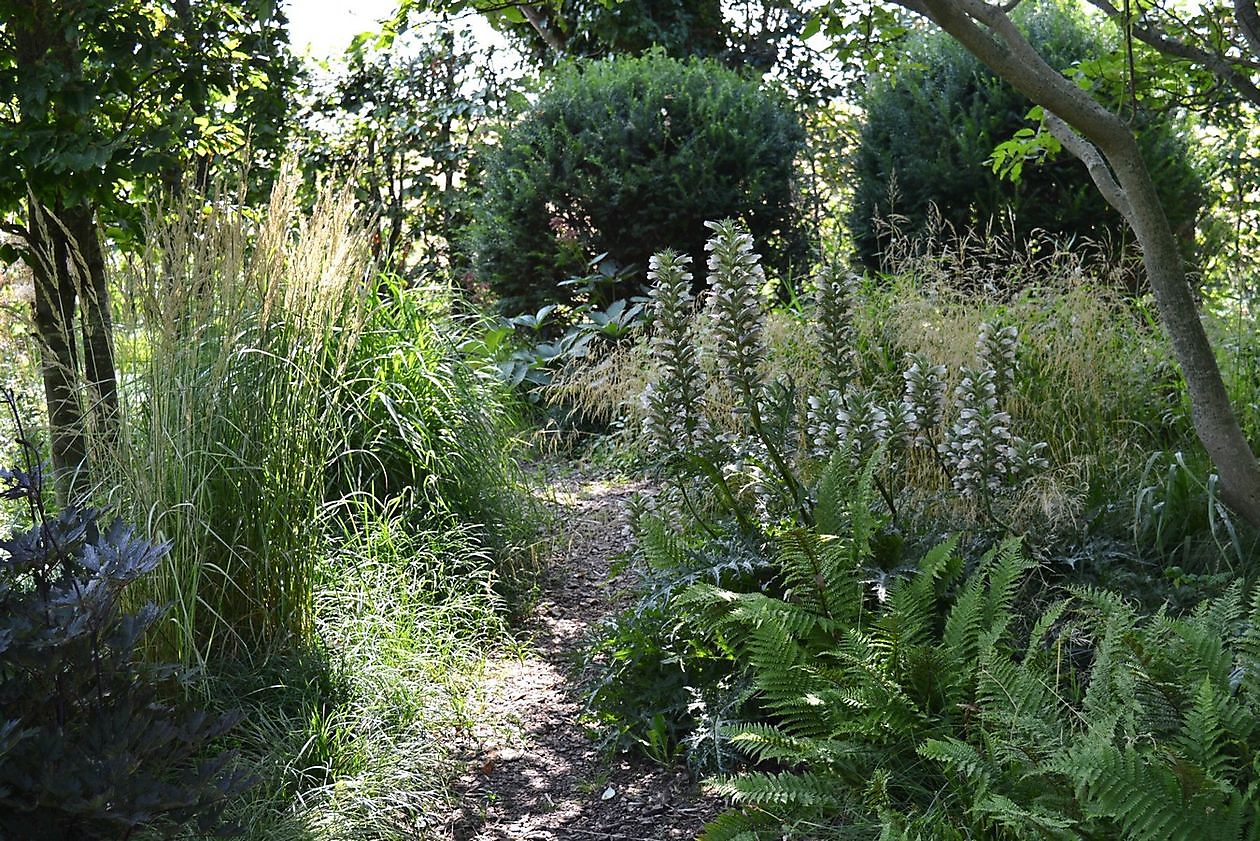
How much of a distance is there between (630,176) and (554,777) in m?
5.32

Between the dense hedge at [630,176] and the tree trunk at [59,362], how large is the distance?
13.3ft

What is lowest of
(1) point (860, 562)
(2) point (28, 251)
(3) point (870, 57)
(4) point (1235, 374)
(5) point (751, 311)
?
(1) point (860, 562)

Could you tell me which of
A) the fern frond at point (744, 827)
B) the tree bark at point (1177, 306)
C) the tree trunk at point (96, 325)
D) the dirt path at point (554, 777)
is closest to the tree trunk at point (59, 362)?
the tree trunk at point (96, 325)

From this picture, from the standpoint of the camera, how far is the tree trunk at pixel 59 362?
3.60 meters

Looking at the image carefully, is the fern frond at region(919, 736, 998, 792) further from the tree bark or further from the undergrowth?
the tree bark

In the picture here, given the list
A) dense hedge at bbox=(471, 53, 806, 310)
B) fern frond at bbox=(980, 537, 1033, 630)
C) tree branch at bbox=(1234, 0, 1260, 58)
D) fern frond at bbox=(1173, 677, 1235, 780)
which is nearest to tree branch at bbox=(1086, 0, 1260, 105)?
tree branch at bbox=(1234, 0, 1260, 58)

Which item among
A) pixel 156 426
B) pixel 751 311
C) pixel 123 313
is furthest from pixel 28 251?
pixel 751 311

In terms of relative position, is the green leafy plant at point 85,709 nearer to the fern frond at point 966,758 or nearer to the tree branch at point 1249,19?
the fern frond at point 966,758

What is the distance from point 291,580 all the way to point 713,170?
5326 millimetres

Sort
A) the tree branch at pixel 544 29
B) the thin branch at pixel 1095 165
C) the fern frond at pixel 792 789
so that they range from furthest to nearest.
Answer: the tree branch at pixel 544 29
the thin branch at pixel 1095 165
the fern frond at pixel 792 789

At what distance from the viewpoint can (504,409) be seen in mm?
5449

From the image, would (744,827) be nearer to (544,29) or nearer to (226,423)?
(226,423)

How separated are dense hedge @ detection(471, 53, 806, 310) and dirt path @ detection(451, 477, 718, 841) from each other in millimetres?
4207

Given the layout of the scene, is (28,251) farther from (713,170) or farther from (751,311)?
(713,170)
